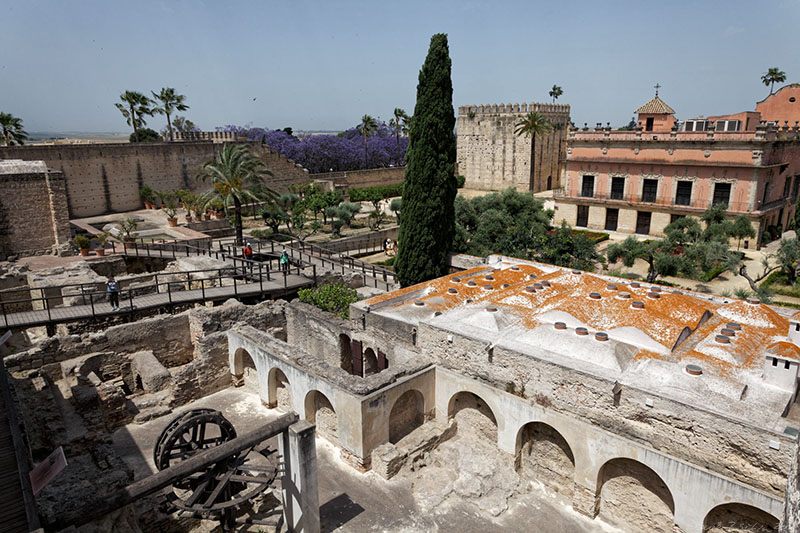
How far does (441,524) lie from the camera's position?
32.4 feet

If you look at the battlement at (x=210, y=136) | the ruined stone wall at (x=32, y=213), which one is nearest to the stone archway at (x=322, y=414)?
the ruined stone wall at (x=32, y=213)

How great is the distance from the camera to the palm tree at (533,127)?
44.7m

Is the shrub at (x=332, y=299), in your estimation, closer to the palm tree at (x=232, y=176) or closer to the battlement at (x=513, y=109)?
the palm tree at (x=232, y=176)

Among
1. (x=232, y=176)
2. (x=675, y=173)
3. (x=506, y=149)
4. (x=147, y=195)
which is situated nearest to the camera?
(x=232, y=176)

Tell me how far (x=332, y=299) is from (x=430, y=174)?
645cm

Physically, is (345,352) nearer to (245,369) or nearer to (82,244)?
(245,369)

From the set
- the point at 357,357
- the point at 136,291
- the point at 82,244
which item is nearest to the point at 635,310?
the point at 357,357

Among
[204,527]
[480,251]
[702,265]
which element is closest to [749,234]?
[702,265]

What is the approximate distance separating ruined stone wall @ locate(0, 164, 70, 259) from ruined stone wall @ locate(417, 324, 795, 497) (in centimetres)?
2048

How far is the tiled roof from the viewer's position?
124 feet

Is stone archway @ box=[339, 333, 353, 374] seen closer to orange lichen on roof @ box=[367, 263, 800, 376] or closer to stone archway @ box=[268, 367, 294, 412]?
orange lichen on roof @ box=[367, 263, 800, 376]

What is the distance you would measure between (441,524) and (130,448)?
7460 millimetres

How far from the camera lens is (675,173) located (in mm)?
32562

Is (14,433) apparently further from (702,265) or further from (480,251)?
(702,265)
